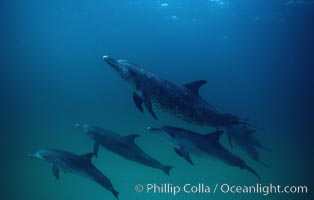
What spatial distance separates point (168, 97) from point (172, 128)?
97cm

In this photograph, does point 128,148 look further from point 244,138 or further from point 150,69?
point 244,138

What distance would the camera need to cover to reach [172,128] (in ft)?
21.7

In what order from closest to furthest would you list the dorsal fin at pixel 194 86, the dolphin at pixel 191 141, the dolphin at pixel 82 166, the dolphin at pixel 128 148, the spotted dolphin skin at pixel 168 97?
the spotted dolphin skin at pixel 168 97 < the dorsal fin at pixel 194 86 < the dolphin at pixel 191 141 < the dolphin at pixel 128 148 < the dolphin at pixel 82 166

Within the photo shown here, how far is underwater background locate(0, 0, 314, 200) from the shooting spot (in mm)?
20734

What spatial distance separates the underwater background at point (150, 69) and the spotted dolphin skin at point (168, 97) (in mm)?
733

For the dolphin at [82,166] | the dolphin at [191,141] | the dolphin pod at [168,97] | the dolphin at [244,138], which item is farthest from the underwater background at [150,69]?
the dolphin at [82,166]

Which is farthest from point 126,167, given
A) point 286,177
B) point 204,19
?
point 204,19

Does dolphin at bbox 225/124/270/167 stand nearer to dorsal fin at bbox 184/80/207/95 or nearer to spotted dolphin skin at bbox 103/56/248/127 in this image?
spotted dolphin skin at bbox 103/56/248/127

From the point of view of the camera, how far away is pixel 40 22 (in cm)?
Answer: 2622

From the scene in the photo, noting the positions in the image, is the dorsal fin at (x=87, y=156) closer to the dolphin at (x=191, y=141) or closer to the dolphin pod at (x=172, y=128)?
the dolphin pod at (x=172, y=128)

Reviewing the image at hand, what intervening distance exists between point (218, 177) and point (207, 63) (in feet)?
106

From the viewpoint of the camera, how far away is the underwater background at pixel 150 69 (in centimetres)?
2073

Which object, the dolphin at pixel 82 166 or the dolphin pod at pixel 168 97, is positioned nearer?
the dolphin pod at pixel 168 97

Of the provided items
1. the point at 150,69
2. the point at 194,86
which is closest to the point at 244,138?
the point at 194,86
